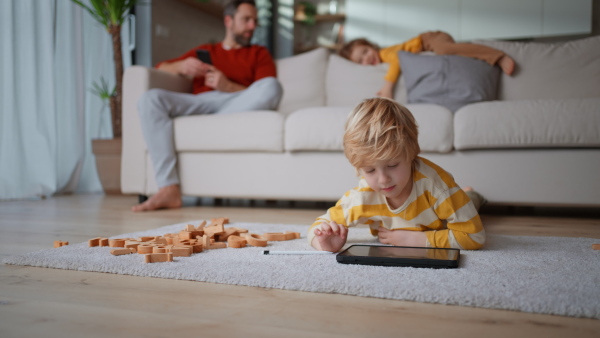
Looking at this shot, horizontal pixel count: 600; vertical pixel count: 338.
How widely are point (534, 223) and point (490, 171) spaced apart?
290 millimetres

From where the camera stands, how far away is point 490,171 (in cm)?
216

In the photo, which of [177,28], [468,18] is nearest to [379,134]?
[177,28]

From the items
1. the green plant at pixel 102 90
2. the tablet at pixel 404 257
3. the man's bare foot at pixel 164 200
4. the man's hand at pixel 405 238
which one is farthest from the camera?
the green plant at pixel 102 90

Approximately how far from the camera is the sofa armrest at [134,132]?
2.74 m

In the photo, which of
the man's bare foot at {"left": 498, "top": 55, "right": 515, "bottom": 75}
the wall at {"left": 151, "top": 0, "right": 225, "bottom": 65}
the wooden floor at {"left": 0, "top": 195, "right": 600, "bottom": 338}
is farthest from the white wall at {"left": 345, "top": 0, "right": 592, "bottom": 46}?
the wooden floor at {"left": 0, "top": 195, "right": 600, "bottom": 338}

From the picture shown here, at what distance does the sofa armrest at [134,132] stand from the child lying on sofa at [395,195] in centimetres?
167

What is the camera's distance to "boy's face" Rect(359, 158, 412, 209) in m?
1.18

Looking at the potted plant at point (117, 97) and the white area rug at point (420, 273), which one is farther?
the potted plant at point (117, 97)

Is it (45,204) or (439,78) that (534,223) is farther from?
(45,204)

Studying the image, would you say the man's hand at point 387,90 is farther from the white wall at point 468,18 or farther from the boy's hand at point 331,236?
the white wall at point 468,18

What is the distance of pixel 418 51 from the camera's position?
299cm

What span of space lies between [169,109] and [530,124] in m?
1.67

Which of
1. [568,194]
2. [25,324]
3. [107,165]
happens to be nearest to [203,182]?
[107,165]

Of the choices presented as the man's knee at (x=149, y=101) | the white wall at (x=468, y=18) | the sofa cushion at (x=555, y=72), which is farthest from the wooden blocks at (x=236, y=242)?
the white wall at (x=468, y=18)
